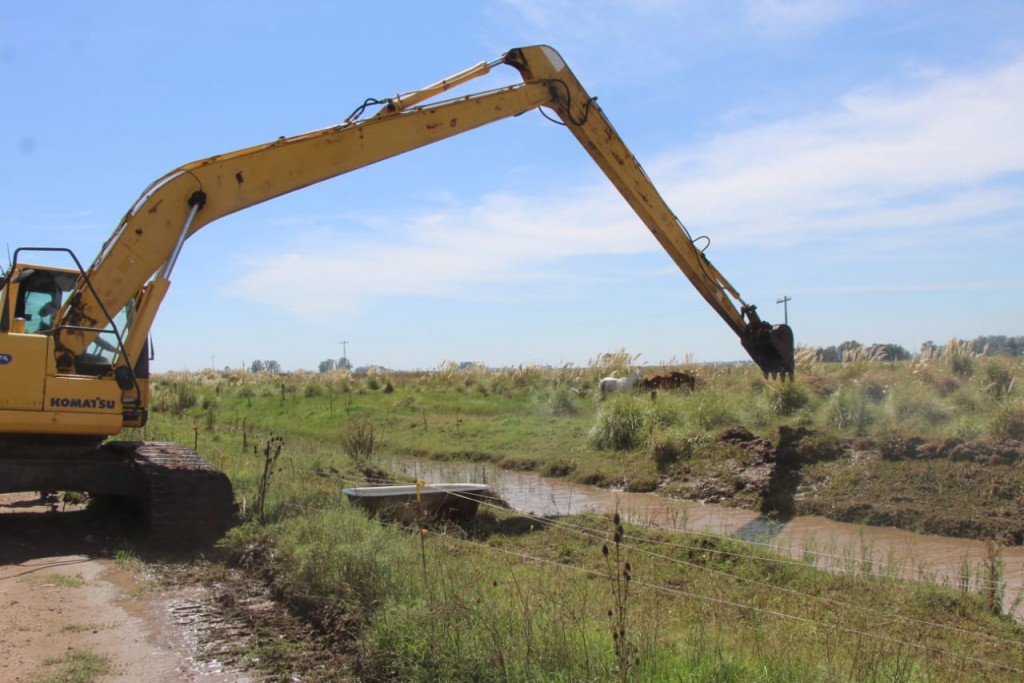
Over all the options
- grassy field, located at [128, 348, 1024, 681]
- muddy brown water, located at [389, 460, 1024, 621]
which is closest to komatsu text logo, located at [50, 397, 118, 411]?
grassy field, located at [128, 348, 1024, 681]

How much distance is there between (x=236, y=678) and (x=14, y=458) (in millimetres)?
5411

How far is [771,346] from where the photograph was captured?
1606 cm

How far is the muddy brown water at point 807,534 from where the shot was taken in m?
8.59

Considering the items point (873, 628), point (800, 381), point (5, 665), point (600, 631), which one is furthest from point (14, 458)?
point (800, 381)

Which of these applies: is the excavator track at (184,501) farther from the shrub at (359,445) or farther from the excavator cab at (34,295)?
the shrub at (359,445)

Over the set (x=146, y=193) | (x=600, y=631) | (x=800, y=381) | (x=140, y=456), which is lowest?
(x=600, y=631)

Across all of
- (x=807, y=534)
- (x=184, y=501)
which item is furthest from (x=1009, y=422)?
(x=184, y=501)

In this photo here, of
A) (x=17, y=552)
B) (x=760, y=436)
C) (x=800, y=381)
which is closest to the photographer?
(x=17, y=552)

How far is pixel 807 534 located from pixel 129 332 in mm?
8926

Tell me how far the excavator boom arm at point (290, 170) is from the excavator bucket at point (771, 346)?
3020mm

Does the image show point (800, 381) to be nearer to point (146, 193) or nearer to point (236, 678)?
point (146, 193)

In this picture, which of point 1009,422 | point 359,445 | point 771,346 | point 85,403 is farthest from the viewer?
point 359,445

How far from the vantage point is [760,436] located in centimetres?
1659

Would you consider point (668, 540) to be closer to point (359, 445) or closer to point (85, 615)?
point (85, 615)
